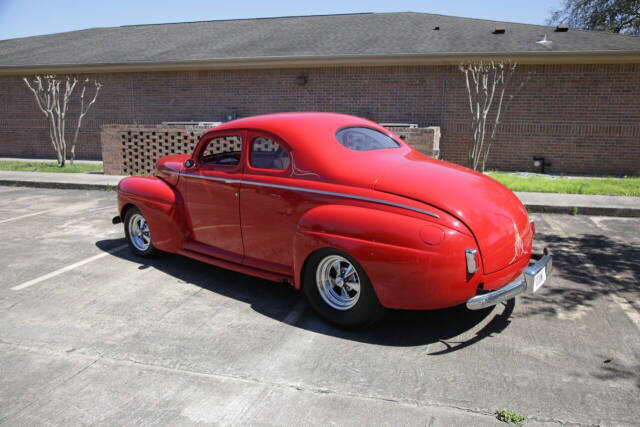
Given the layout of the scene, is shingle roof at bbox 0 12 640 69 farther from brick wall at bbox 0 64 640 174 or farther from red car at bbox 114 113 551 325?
red car at bbox 114 113 551 325

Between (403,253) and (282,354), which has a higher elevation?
(403,253)

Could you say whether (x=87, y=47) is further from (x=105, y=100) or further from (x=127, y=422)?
(x=127, y=422)

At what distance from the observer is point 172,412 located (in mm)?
2887

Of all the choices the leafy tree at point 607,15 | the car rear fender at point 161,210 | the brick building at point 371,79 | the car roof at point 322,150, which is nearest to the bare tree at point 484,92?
the brick building at point 371,79

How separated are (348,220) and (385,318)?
1.03 metres

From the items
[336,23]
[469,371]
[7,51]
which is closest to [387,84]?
[336,23]

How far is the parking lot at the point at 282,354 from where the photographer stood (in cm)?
290

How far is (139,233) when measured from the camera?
5.91 metres

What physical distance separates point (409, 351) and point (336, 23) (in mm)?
16219

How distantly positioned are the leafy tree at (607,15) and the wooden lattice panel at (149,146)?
28890 millimetres

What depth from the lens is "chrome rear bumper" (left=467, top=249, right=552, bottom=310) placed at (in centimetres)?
341

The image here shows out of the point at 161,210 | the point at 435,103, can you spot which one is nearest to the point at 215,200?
the point at 161,210

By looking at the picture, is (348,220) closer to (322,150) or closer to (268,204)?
(322,150)

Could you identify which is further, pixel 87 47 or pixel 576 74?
pixel 87 47
